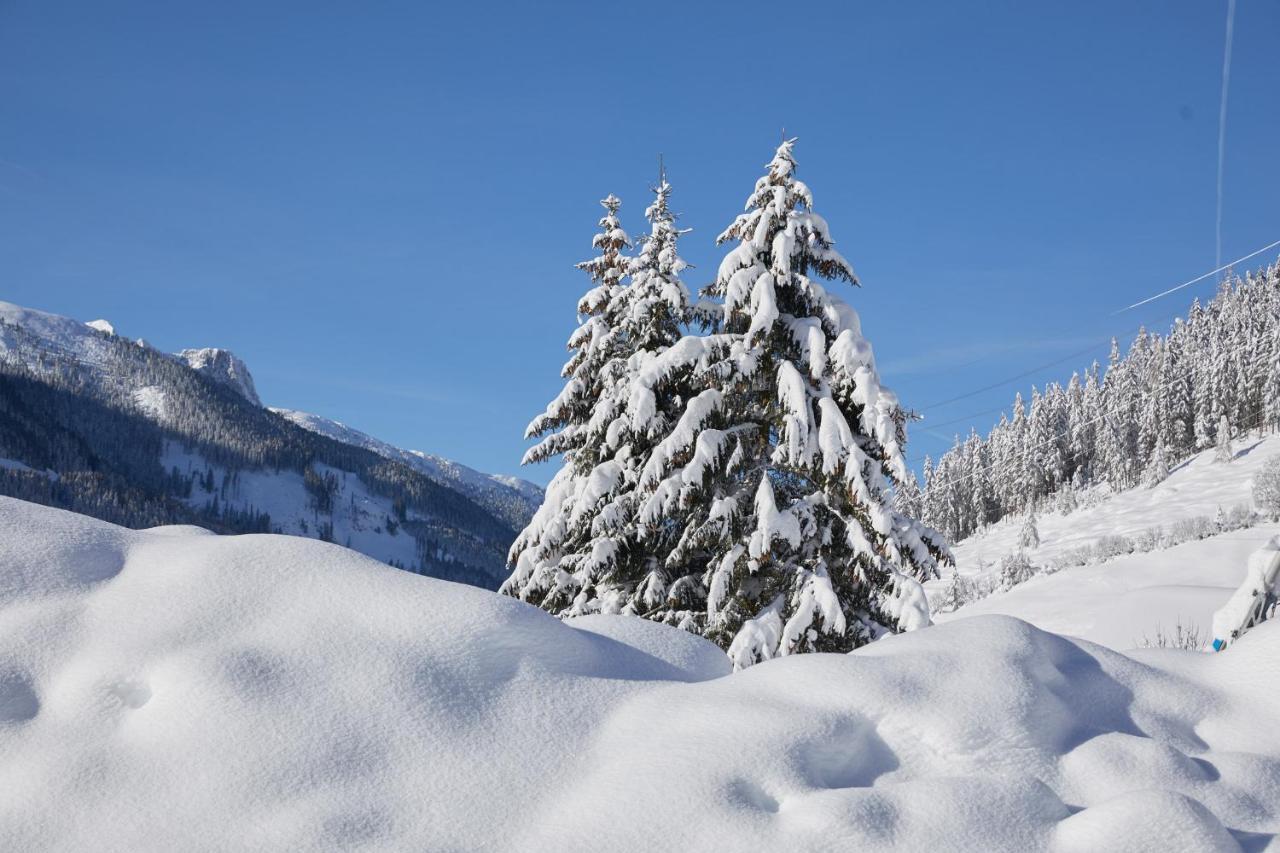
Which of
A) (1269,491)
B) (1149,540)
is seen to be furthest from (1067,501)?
(1149,540)

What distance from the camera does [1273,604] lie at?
5500 millimetres

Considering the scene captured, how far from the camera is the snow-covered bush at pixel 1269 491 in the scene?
53312mm

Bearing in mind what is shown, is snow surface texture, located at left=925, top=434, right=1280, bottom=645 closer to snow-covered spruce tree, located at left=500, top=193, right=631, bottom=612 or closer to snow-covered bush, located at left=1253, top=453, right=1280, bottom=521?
snow-covered bush, located at left=1253, top=453, right=1280, bottom=521

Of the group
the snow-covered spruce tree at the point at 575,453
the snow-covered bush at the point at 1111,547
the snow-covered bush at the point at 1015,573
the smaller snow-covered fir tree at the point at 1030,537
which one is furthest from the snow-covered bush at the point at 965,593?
the snow-covered spruce tree at the point at 575,453

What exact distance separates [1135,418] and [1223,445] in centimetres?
1176

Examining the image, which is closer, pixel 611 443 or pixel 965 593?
pixel 611 443

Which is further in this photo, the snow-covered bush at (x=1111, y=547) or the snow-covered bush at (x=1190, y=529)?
the snow-covered bush at (x=1111, y=547)

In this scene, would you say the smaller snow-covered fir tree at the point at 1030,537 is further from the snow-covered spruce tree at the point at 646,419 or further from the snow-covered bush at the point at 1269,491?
the snow-covered spruce tree at the point at 646,419

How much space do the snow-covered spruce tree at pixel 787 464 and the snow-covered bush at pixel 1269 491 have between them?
5350 centimetres

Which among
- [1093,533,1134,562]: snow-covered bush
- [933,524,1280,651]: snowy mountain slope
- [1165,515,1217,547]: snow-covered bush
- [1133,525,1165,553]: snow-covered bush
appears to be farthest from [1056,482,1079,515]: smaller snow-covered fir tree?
[933,524,1280,651]: snowy mountain slope

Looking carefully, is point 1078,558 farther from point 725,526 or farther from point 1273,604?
point 1273,604

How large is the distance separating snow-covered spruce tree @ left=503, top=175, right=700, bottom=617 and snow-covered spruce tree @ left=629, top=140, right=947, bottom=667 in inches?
34.4

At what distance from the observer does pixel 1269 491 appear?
181ft

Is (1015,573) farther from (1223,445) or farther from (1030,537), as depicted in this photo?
(1223,445)
